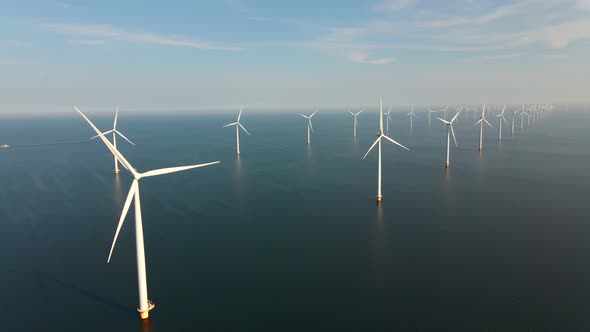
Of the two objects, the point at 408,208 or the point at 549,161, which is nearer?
the point at 408,208

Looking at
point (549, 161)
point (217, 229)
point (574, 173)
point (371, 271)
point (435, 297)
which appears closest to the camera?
point (435, 297)

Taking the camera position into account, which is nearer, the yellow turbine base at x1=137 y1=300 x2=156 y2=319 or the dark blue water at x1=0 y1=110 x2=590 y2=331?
the yellow turbine base at x1=137 y1=300 x2=156 y2=319

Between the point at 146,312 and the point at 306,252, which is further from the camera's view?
the point at 306,252

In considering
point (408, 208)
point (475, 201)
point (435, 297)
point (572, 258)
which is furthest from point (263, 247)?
point (475, 201)

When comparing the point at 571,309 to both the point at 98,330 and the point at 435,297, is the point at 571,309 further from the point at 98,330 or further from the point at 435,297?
the point at 98,330

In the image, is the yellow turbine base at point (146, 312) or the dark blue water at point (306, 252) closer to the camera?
the yellow turbine base at point (146, 312)

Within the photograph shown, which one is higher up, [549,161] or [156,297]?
[549,161]

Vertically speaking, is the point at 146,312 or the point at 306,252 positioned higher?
the point at 306,252

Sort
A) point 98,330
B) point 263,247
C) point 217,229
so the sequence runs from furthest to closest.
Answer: point 217,229 < point 263,247 < point 98,330
